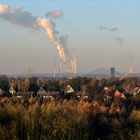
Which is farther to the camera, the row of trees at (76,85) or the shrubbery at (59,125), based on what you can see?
the row of trees at (76,85)

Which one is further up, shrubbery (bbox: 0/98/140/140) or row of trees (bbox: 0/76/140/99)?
row of trees (bbox: 0/76/140/99)

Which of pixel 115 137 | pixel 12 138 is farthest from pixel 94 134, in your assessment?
pixel 12 138

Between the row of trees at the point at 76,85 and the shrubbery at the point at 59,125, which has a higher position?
the row of trees at the point at 76,85

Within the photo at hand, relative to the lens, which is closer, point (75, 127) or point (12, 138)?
point (12, 138)

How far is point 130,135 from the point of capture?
20281 millimetres

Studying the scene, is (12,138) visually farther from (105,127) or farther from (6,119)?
(105,127)

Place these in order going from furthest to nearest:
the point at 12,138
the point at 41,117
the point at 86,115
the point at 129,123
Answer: the point at 129,123, the point at 86,115, the point at 41,117, the point at 12,138

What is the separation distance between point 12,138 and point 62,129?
2.08 m

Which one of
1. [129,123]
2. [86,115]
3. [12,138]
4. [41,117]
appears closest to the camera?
[12,138]

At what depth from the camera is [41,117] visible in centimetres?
2162

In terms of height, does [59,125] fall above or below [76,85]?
below

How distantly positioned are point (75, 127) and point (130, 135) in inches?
86.1

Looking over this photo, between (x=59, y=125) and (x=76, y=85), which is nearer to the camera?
(x=59, y=125)

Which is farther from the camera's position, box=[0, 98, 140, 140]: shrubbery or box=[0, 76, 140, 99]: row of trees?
box=[0, 76, 140, 99]: row of trees
